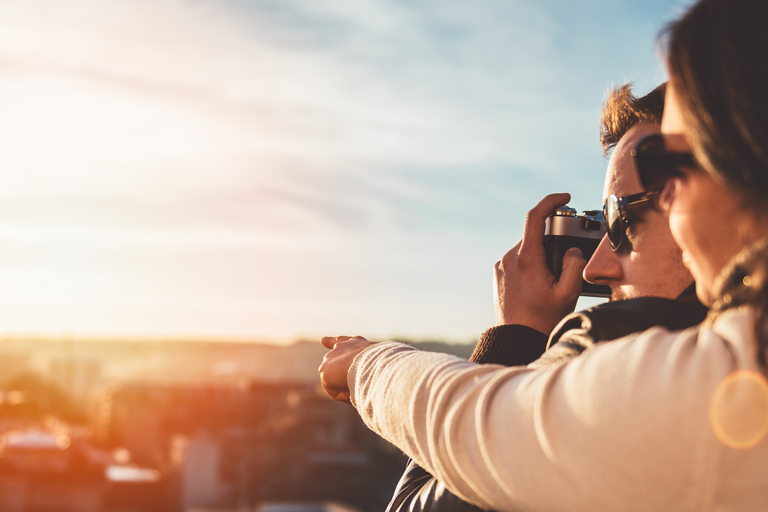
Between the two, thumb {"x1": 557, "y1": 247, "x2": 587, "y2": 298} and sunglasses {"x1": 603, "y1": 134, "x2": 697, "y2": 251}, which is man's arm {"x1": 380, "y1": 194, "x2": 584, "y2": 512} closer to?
thumb {"x1": 557, "y1": 247, "x2": 587, "y2": 298}

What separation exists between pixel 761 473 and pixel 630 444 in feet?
0.47

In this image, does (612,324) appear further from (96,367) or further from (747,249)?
(96,367)

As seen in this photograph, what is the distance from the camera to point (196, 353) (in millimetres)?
63625

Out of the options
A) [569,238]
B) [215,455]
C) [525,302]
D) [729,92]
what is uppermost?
[729,92]

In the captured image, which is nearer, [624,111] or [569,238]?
[569,238]

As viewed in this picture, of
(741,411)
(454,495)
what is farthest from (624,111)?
(741,411)

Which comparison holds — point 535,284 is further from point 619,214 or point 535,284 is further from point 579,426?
point 579,426

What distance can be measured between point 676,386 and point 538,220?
1.02 metres

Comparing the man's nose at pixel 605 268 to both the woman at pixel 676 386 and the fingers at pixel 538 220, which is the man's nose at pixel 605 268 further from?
the woman at pixel 676 386

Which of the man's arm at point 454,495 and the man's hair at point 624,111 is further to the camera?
the man's hair at point 624,111

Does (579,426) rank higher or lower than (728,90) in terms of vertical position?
lower

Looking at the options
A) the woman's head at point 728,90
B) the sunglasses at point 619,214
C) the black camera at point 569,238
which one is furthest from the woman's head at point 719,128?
the black camera at point 569,238

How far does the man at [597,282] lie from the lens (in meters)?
1.26

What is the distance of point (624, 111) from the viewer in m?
2.03
